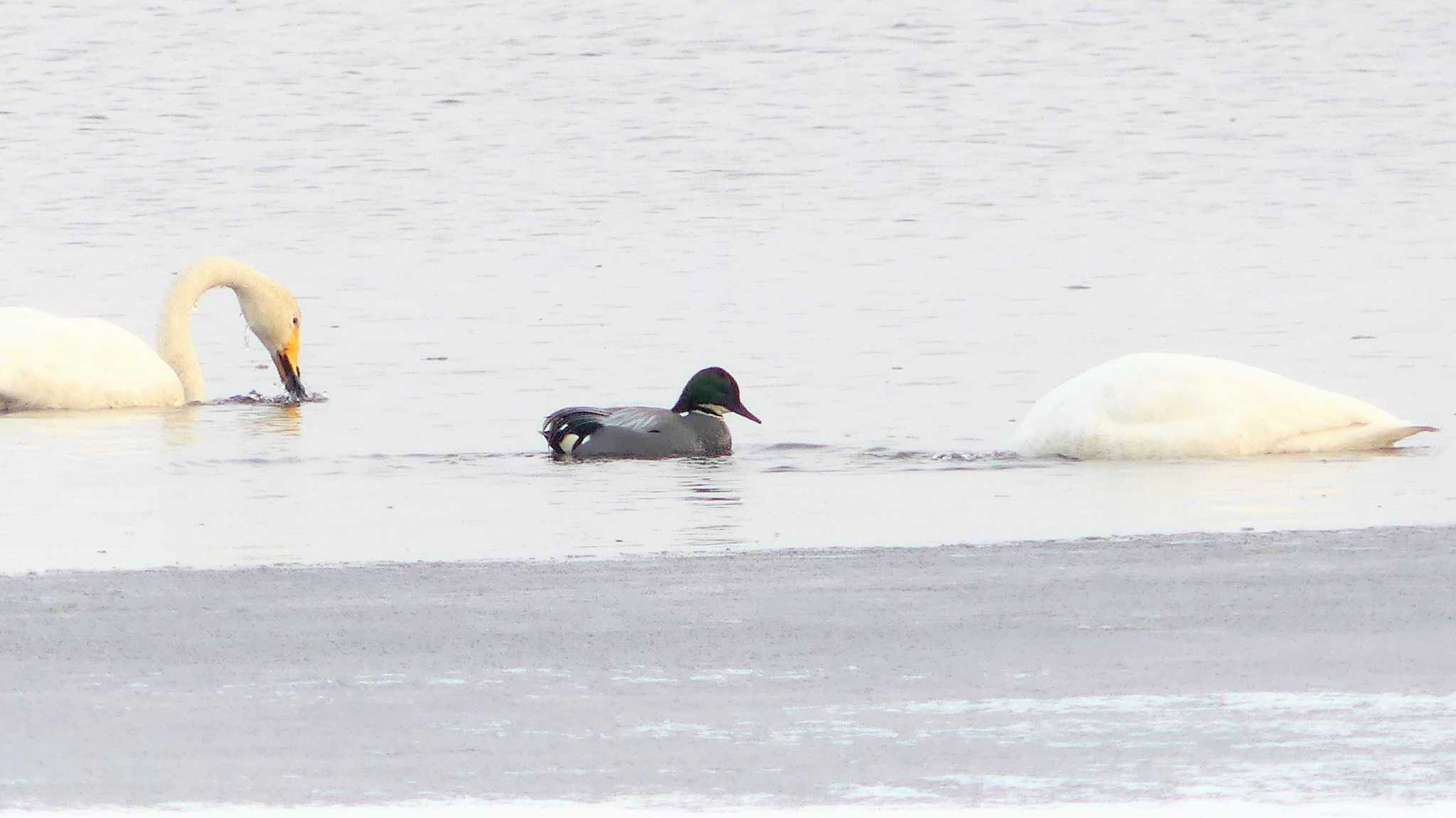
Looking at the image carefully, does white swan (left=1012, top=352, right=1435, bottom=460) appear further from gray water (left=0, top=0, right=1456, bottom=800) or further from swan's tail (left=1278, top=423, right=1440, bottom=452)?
gray water (left=0, top=0, right=1456, bottom=800)

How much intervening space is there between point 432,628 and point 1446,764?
2.58 metres

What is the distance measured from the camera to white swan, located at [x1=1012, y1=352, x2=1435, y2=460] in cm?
1089

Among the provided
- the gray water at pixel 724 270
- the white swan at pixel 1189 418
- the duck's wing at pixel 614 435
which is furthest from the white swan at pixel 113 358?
the white swan at pixel 1189 418

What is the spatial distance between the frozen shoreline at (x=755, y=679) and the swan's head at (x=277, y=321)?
7203mm

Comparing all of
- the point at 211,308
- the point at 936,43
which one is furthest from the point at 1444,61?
the point at 211,308

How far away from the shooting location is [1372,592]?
7.29 meters

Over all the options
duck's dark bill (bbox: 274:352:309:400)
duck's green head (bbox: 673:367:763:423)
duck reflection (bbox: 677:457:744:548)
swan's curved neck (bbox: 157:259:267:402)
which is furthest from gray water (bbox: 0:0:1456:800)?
swan's curved neck (bbox: 157:259:267:402)

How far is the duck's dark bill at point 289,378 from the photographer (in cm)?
1455

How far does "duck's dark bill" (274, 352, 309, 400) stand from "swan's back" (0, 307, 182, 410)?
0.55m

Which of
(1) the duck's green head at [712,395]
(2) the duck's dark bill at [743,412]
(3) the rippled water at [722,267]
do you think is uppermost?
(1) the duck's green head at [712,395]

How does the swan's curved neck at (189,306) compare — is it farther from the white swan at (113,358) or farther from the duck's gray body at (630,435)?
the duck's gray body at (630,435)

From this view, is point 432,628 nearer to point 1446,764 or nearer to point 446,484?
point 1446,764

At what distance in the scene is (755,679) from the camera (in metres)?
6.29

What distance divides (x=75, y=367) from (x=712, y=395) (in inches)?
150
